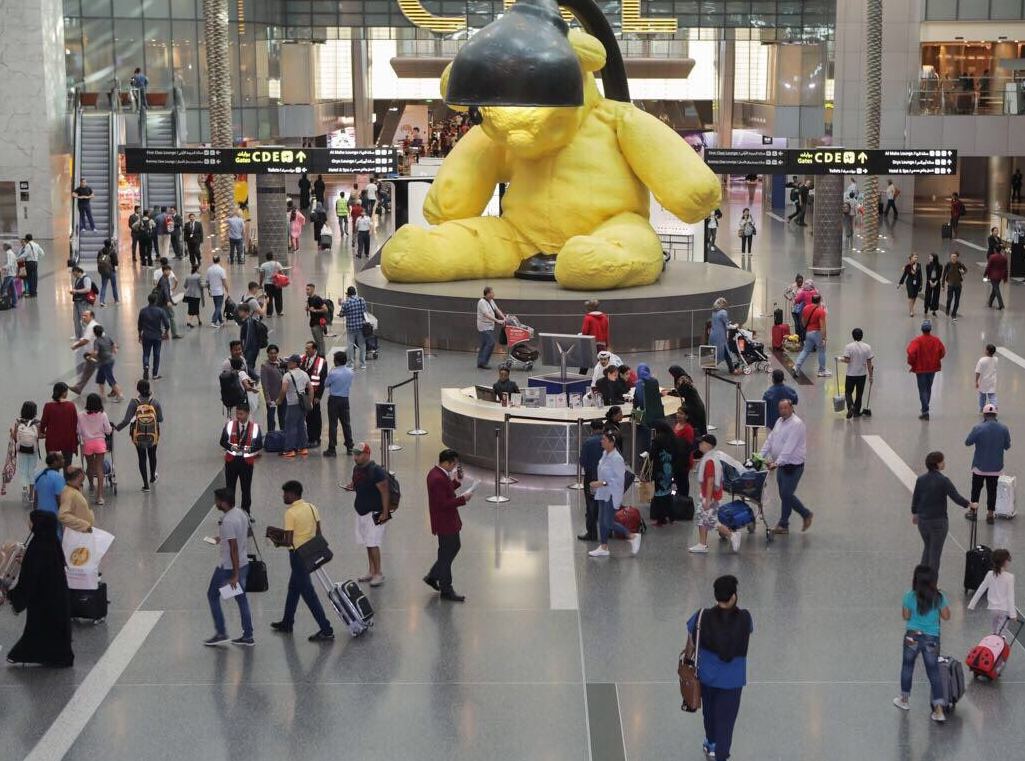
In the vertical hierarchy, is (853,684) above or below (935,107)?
below

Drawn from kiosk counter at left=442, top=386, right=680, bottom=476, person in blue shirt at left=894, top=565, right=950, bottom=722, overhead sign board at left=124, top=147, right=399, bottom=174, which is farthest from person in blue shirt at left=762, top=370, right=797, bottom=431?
overhead sign board at left=124, top=147, right=399, bottom=174

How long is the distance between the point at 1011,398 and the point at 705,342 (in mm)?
5091

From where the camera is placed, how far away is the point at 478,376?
21250 millimetres

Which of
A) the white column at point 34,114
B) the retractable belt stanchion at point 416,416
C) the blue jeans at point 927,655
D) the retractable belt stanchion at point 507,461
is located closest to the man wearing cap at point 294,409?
the retractable belt stanchion at point 416,416

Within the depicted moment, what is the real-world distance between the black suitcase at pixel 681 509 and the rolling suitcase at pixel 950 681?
14.9 feet

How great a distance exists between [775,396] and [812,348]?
6099mm

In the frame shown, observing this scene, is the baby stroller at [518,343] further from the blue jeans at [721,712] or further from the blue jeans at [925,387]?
the blue jeans at [721,712]

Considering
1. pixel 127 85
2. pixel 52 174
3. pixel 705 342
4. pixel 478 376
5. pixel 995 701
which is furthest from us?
pixel 127 85

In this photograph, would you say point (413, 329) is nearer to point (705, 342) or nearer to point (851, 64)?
point (705, 342)

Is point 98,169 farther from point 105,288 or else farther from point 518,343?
point 518,343

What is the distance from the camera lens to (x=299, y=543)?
1070 cm

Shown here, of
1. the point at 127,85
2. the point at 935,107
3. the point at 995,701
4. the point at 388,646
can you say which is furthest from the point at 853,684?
the point at 127,85

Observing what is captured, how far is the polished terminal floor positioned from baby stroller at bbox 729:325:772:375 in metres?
4.18

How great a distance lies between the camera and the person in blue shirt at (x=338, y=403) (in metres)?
16.3
